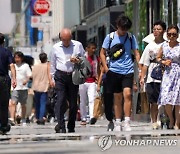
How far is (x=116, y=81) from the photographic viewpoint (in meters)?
14.6

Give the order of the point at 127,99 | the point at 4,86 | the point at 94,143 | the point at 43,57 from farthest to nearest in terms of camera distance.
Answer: the point at 43,57, the point at 4,86, the point at 127,99, the point at 94,143

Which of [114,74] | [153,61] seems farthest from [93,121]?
[114,74]

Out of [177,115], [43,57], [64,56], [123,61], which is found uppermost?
[43,57]

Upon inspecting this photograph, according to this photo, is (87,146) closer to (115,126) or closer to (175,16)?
(115,126)

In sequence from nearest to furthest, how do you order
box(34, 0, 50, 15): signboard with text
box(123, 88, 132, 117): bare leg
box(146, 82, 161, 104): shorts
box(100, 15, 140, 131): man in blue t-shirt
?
box(123, 88, 132, 117): bare leg < box(100, 15, 140, 131): man in blue t-shirt < box(146, 82, 161, 104): shorts < box(34, 0, 50, 15): signboard with text

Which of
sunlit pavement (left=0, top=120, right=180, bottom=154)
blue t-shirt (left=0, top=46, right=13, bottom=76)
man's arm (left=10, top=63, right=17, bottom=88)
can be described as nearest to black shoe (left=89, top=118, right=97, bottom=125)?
man's arm (left=10, top=63, right=17, bottom=88)

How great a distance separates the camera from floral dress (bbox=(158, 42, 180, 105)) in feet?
48.0

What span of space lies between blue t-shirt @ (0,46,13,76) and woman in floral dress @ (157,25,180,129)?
2.62m

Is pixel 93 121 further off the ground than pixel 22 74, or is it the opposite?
pixel 22 74

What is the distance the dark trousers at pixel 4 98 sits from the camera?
15.0m

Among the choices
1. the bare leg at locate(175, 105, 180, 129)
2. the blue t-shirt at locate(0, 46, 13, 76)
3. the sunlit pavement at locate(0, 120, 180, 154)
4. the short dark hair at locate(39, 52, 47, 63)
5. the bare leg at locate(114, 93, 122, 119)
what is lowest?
the sunlit pavement at locate(0, 120, 180, 154)

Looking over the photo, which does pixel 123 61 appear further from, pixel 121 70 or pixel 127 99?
pixel 127 99

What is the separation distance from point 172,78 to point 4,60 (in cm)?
290

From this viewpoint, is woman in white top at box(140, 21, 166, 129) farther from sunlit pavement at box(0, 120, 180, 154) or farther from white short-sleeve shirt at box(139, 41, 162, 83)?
sunlit pavement at box(0, 120, 180, 154)
